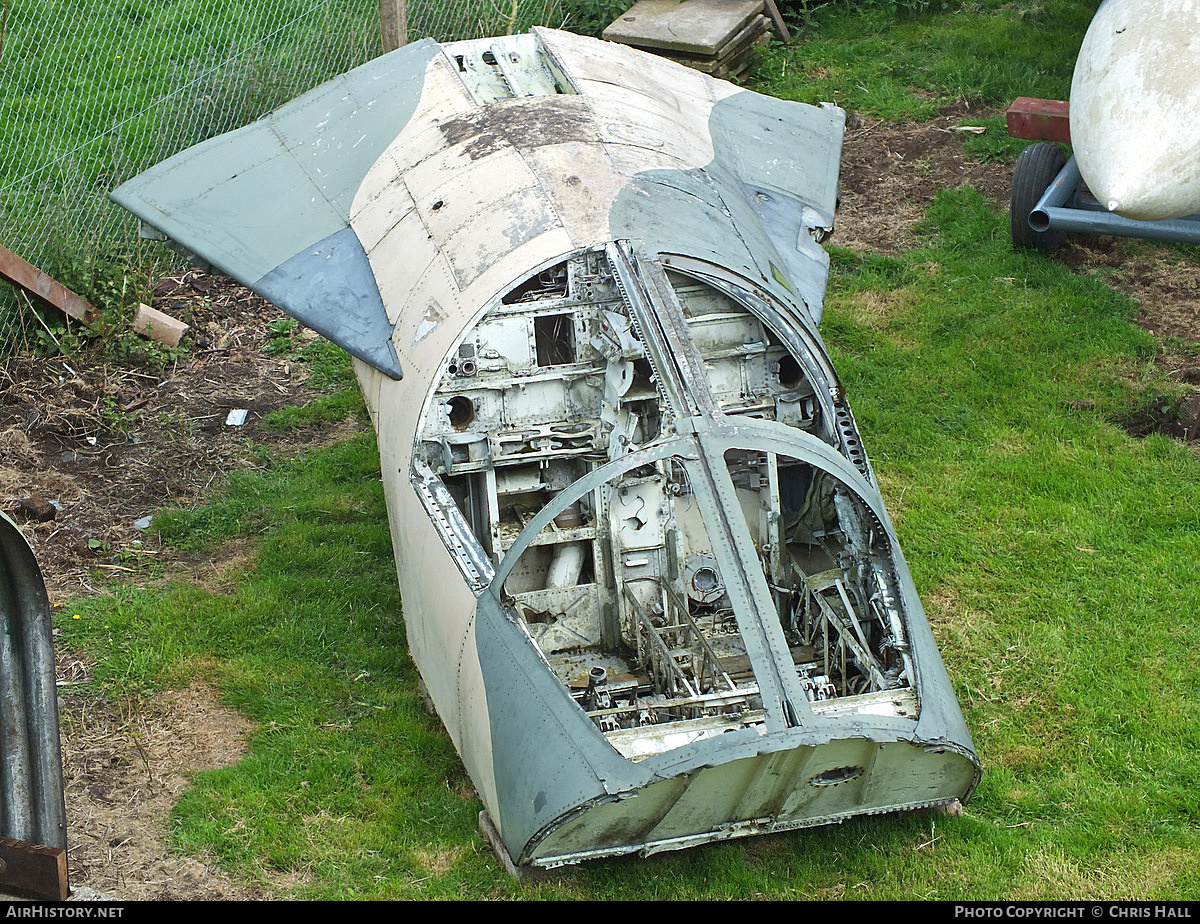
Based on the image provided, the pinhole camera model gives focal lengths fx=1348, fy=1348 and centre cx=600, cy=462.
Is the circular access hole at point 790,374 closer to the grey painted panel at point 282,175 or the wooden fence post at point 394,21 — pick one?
the grey painted panel at point 282,175

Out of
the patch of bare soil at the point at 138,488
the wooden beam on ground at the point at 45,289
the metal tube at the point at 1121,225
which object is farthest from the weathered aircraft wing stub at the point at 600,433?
the metal tube at the point at 1121,225

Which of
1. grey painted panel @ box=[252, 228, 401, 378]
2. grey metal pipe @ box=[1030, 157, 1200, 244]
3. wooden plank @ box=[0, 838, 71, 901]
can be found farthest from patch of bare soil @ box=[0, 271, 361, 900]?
grey metal pipe @ box=[1030, 157, 1200, 244]

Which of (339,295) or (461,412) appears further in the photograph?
(339,295)

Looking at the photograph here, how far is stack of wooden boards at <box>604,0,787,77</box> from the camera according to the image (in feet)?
47.8

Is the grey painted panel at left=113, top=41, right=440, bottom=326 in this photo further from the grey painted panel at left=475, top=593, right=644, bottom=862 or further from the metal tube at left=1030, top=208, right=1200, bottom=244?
the metal tube at left=1030, top=208, right=1200, bottom=244

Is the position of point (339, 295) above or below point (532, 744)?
above

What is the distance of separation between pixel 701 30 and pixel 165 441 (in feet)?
25.2

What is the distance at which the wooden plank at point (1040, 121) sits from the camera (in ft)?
39.8

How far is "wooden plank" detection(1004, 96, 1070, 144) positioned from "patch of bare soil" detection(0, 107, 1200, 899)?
0.90m

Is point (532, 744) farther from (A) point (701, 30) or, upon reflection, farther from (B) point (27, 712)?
(A) point (701, 30)

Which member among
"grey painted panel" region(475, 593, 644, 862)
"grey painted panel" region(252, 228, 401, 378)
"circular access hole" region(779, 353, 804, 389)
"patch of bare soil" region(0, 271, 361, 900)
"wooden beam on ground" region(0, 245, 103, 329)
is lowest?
"patch of bare soil" region(0, 271, 361, 900)

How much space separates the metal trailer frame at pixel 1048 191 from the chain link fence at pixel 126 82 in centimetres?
506

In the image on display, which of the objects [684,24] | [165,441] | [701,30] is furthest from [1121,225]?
[165,441]

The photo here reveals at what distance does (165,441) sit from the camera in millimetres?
10523
